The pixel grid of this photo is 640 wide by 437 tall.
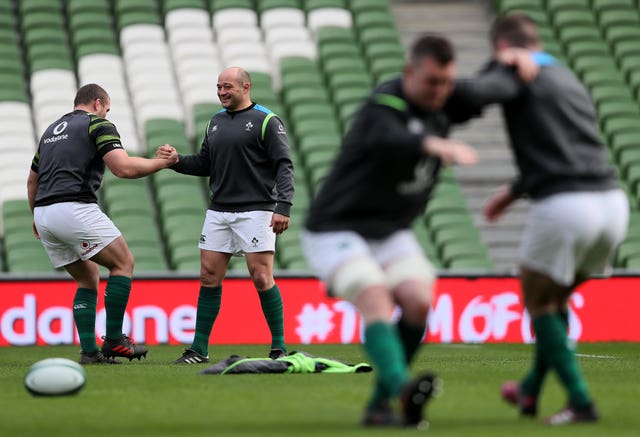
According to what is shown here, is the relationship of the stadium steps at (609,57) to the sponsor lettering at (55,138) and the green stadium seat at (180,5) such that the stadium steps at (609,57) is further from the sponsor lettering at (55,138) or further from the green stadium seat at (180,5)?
the sponsor lettering at (55,138)

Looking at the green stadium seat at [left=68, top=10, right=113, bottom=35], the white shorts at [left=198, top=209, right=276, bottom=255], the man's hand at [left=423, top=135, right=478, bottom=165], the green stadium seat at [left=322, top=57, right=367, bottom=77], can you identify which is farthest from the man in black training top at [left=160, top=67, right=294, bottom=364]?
the green stadium seat at [left=68, top=10, right=113, bottom=35]

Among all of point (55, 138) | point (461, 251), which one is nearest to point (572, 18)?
point (461, 251)

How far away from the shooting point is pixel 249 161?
873 centimetres

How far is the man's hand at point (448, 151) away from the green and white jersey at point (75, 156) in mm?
4226

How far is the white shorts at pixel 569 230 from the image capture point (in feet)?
16.5

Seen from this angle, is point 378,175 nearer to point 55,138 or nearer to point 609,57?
point 55,138

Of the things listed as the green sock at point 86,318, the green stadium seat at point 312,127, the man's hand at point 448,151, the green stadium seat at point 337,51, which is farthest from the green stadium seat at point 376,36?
the man's hand at point 448,151

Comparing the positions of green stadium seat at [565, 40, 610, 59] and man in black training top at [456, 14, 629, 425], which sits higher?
green stadium seat at [565, 40, 610, 59]

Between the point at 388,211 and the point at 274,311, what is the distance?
388cm

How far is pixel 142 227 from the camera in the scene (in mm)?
13914

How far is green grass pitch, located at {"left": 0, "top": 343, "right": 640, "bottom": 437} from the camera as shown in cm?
495

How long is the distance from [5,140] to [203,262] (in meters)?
7.37

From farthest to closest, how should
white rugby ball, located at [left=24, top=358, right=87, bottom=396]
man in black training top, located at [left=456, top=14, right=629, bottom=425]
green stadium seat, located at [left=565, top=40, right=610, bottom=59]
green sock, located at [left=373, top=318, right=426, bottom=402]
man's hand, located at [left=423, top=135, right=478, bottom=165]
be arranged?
1. green stadium seat, located at [left=565, top=40, right=610, bottom=59]
2. white rugby ball, located at [left=24, top=358, right=87, bottom=396]
3. green sock, located at [left=373, top=318, right=426, bottom=402]
4. man in black training top, located at [left=456, top=14, right=629, bottom=425]
5. man's hand, located at [left=423, top=135, right=478, bottom=165]

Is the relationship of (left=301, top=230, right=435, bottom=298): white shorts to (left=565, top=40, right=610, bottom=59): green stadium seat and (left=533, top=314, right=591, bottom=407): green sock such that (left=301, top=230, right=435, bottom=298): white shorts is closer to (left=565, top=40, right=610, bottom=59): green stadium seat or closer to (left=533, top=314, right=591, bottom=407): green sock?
(left=533, top=314, right=591, bottom=407): green sock
